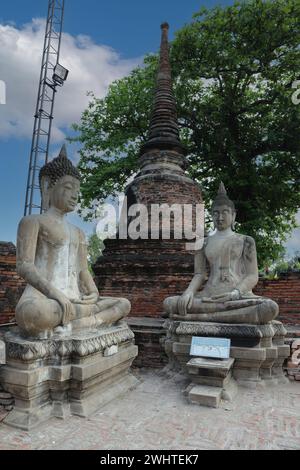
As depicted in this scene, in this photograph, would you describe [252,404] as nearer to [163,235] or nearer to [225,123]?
[163,235]

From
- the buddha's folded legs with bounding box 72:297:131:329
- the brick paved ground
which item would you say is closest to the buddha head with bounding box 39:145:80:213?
the buddha's folded legs with bounding box 72:297:131:329

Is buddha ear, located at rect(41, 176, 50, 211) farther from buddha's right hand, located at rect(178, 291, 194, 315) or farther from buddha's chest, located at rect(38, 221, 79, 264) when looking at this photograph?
buddha's right hand, located at rect(178, 291, 194, 315)

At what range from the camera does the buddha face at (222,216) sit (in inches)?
214

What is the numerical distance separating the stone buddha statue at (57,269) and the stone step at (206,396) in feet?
4.52

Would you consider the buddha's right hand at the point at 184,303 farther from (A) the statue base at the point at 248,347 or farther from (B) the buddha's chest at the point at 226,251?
(B) the buddha's chest at the point at 226,251

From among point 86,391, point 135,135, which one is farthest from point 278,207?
point 86,391

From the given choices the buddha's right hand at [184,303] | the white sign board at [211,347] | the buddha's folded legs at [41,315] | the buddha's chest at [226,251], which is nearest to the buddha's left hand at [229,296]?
the buddha's right hand at [184,303]

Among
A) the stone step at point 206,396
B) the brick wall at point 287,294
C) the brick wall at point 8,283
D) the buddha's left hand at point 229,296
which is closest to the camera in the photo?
the stone step at point 206,396

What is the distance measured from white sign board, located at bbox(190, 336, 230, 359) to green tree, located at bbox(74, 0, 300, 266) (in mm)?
9405

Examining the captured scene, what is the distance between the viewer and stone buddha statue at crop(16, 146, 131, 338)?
3516 millimetres

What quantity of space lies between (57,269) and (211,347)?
7.11ft

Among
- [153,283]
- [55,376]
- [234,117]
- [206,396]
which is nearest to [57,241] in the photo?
[55,376]

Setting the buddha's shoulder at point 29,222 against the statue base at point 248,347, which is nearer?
the buddha's shoulder at point 29,222

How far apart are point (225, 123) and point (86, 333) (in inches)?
538
